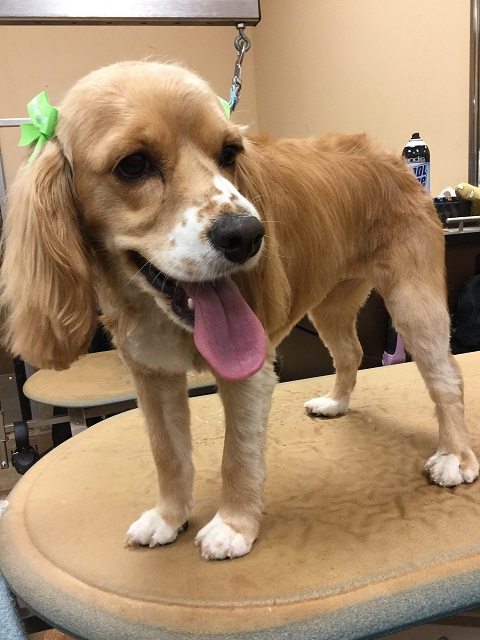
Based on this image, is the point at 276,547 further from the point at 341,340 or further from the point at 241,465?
the point at 341,340

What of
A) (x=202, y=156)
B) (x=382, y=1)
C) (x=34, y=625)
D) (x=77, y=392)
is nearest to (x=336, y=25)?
(x=382, y=1)

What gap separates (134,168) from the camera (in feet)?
2.52

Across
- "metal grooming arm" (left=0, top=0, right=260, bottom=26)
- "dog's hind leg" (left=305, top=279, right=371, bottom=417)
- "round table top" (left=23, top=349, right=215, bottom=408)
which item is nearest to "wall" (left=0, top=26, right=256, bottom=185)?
"round table top" (left=23, top=349, right=215, bottom=408)

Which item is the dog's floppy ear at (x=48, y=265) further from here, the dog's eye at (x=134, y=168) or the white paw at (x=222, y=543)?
the white paw at (x=222, y=543)

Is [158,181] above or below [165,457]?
above

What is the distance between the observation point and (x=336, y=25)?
9.48 feet

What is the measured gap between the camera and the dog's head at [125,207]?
2.45 ft

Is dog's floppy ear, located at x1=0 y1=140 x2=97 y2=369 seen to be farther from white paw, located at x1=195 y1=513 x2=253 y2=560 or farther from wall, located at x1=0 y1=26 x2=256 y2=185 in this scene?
wall, located at x1=0 y1=26 x2=256 y2=185

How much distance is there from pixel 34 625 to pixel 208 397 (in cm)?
82

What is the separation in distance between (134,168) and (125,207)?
5cm

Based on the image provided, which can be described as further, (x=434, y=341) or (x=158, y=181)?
(x=434, y=341)

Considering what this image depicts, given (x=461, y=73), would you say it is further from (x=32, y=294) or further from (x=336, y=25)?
(x=32, y=294)

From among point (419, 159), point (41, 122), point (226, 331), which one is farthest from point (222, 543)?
point (419, 159)

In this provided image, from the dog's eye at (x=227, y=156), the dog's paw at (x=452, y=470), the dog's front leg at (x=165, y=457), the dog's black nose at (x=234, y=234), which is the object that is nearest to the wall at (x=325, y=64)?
the dog's eye at (x=227, y=156)
